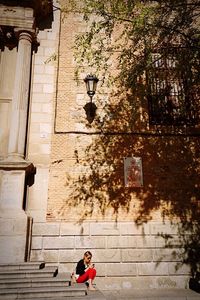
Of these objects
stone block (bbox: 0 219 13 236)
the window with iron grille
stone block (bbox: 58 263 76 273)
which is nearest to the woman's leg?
stone block (bbox: 58 263 76 273)

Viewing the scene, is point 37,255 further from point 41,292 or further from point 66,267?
point 41,292

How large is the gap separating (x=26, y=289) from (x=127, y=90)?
5845 millimetres

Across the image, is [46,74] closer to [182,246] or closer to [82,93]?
[82,93]

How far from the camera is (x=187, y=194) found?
834cm

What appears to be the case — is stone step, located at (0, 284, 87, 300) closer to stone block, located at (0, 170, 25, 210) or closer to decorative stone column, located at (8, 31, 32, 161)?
stone block, located at (0, 170, 25, 210)

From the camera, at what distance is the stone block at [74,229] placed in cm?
773

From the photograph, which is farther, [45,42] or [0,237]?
[45,42]

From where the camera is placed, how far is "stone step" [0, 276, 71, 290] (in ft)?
19.0

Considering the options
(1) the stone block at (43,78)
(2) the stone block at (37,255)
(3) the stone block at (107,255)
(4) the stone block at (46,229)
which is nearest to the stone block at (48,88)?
(1) the stone block at (43,78)

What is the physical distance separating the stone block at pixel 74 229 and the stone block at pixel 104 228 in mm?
158

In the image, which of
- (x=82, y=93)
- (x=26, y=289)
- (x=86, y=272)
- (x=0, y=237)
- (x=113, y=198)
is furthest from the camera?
(x=82, y=93)

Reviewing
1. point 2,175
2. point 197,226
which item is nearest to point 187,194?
point 197,226

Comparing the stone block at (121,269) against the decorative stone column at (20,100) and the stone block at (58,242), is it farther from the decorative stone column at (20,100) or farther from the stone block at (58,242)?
the decorative stone column at (20,100)

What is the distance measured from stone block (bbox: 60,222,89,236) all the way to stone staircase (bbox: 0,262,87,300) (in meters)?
1.23
